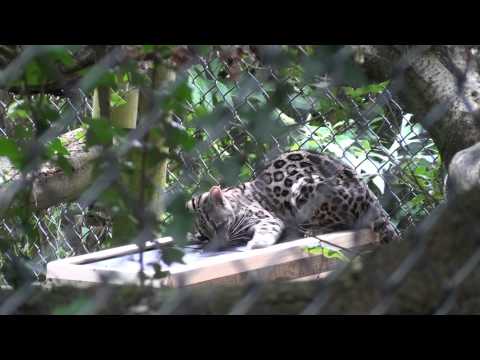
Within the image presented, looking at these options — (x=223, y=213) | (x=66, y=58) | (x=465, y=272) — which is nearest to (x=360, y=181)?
(x=223, y=213)

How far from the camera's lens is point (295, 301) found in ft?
4.08

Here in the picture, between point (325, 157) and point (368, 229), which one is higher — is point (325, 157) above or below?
above

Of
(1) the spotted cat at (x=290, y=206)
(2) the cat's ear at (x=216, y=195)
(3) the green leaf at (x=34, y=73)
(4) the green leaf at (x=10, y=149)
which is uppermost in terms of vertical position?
(3) the green leaf at (x=34, y=73)

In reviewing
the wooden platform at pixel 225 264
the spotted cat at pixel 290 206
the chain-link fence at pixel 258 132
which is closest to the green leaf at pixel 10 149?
the chain-link fence at pixel 258 132

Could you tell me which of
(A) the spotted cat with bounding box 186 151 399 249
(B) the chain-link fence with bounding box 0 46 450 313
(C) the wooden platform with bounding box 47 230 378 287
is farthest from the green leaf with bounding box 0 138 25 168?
(A) the spotted cat with bounding box 186 151 399 249

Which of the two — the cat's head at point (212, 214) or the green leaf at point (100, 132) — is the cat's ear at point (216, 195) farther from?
the green leaf at point (100, 132)

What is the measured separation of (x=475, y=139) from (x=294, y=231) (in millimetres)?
1012

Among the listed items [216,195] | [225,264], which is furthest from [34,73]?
[216,195]

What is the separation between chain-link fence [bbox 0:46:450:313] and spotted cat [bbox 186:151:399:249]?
10 centimetres

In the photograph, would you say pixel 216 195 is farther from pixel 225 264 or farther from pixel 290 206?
pixel 225 264

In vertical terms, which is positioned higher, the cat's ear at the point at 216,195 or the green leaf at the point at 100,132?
the green leaf at the point at 100,132

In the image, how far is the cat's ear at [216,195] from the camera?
3.33 meters

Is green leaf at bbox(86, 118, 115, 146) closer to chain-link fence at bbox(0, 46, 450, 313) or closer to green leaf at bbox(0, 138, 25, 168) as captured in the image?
chain-link fence at bbox(0, 46, 450, 313)
